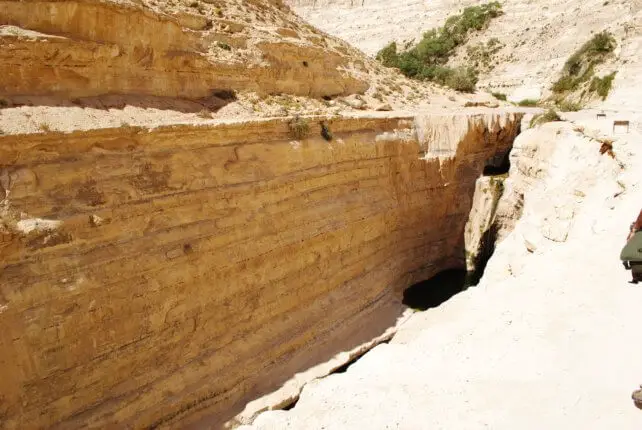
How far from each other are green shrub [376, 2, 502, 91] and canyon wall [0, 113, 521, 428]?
23823 millimetres

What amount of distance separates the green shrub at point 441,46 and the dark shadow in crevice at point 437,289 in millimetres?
21429

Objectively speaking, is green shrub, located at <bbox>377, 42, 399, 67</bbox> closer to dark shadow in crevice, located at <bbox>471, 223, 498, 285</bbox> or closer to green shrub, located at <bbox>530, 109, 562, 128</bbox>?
green shrub, located at <bbox>530, 109, 562, 128</bbox>

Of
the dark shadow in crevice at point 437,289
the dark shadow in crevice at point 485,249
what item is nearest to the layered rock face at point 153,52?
the dark shadow in crevice at point 485,249

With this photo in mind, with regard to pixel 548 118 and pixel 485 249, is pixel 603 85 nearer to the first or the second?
pixel 548 118

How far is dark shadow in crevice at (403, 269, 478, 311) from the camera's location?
44.4 ft

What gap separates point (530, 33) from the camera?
3312 centimetres

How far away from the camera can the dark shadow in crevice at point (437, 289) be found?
44.4 ft

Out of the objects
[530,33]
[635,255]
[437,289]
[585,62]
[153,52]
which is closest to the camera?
[635,255]

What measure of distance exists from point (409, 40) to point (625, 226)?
1408 inches

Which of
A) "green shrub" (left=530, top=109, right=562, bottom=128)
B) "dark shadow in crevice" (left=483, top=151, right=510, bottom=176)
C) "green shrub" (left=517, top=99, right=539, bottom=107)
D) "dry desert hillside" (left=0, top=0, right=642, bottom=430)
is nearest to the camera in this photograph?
"dry desert hillside" (left=0, top=0, right=642, bottom=430)

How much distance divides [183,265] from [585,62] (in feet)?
75.8

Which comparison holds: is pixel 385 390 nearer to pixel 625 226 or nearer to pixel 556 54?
pixel 625 226

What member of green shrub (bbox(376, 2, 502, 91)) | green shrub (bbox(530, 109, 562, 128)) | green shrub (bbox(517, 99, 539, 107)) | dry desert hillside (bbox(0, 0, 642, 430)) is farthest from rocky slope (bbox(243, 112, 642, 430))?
green shrub (bbox(376, 2, 502, 91))

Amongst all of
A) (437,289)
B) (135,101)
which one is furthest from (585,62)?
(135,101)
